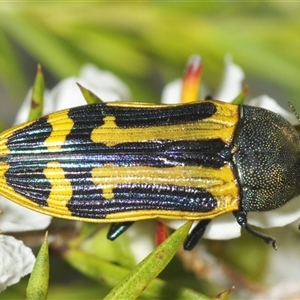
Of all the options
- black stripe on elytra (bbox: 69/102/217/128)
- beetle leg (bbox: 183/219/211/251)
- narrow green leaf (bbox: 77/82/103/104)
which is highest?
narrow green leaf (bbox: 77/82/103/104)

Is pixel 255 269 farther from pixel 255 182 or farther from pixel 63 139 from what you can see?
pixel 63 139

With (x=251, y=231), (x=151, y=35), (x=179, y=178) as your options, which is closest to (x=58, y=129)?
(x=179, y=178)

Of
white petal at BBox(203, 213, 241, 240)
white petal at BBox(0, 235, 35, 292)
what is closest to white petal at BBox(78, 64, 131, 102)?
white petal at BBox(203, 213, 241, 240)

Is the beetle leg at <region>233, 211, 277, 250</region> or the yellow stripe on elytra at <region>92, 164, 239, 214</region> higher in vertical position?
the yellow stripe on elytra at <region>92, 164, 239, 214</region>

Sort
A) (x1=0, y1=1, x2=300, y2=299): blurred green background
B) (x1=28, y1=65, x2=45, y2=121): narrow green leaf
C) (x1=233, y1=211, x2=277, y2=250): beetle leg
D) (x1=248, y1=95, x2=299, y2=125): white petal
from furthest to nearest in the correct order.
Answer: (x1=0, y1=1, x2=300, y2=299): blurred green background < (x1=248, y1=95, x2=299, y2=125): white petal < (x1=233, y1=211, x2=277, y2=250): beetle leg < (x1=28, y1=65, x2=45, y2=121): narrow green leaf

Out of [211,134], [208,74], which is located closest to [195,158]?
[211,134]

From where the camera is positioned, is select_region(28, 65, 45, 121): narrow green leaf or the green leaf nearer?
the green leaf

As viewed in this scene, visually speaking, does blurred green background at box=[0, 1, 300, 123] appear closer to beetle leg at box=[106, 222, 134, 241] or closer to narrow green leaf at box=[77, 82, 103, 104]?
narrow green leaf at box=[77, 82, 103, 104]
